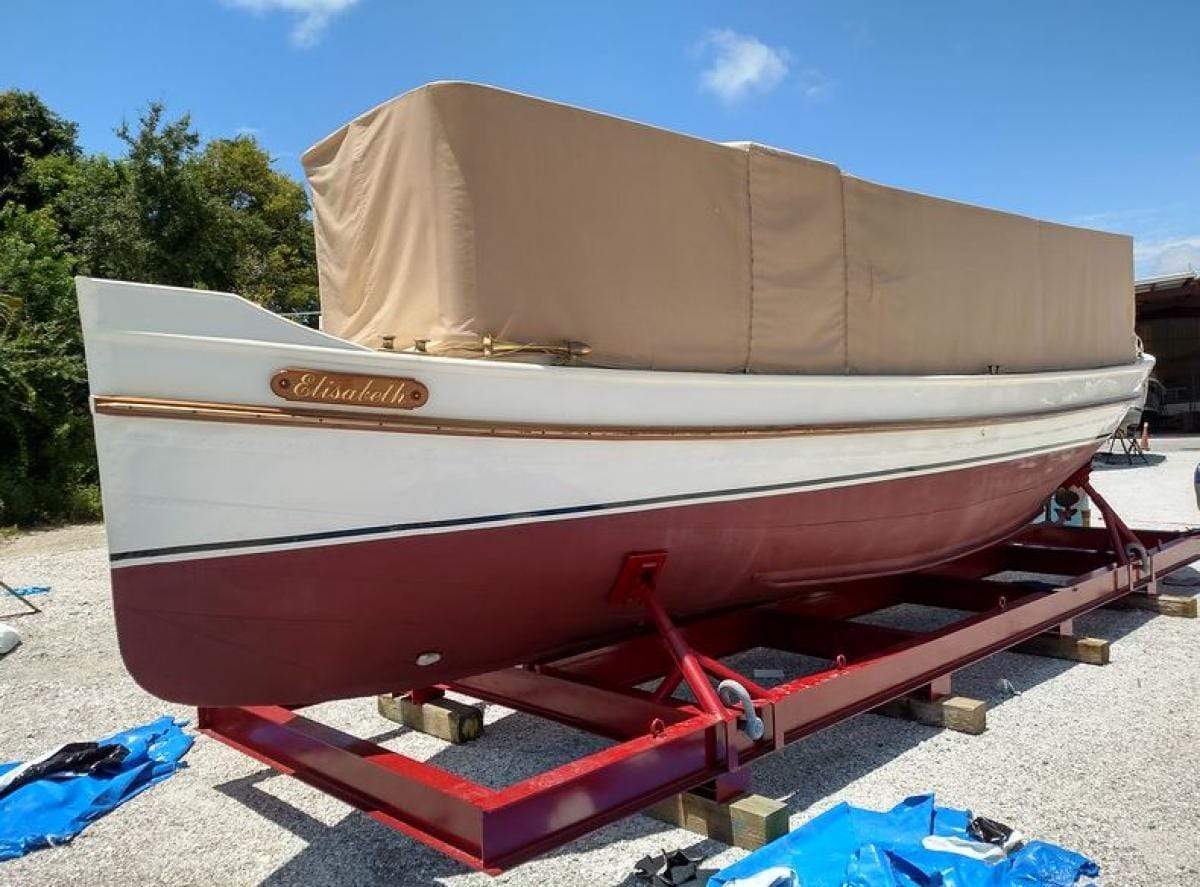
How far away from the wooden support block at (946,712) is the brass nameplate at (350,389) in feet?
9.82

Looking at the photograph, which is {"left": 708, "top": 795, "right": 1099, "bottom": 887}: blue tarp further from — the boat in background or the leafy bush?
the leafy bush

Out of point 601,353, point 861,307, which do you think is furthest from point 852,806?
point 861,307

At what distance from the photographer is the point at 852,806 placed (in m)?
3.54

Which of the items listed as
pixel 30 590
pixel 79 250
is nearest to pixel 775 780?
Result: pixel 30 590

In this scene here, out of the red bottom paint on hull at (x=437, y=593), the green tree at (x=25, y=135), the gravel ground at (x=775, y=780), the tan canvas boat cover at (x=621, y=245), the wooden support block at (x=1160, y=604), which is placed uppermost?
the green tree at (x=25, y=135)

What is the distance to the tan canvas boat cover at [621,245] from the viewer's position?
3.19m

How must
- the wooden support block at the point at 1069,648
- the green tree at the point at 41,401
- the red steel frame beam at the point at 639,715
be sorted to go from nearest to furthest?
the red steel frame beam at the point at 639,715
the wooden support block at the point at 1069,648
the green tree at the point at 41,401

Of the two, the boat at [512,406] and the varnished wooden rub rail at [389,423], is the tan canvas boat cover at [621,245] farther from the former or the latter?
the varnished wooden rub rail at [389,423]

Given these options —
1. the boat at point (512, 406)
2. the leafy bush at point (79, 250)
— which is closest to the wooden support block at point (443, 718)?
the boat at point (512, 406)

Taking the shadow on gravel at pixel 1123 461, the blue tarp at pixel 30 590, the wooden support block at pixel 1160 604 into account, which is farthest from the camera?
the shadow on gravel at pixel 1123 461

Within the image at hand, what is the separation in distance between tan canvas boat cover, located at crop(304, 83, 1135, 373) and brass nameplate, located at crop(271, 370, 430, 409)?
0.39 meters

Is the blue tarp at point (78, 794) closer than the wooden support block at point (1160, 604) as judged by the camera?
Yes

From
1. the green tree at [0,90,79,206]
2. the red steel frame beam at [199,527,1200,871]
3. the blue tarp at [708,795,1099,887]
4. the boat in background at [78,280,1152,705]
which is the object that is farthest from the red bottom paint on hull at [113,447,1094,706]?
the green tree at [0,90,79,206]

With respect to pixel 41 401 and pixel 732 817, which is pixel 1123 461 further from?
pixel 41 401
